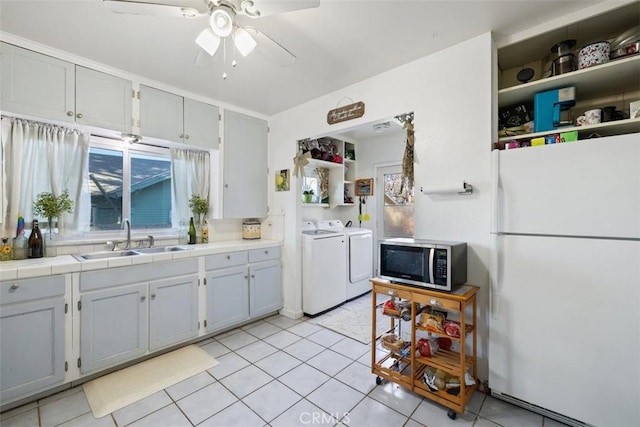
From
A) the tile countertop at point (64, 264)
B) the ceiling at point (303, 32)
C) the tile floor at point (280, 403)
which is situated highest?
the ceiling at point (303, 32)

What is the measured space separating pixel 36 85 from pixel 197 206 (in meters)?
1.56

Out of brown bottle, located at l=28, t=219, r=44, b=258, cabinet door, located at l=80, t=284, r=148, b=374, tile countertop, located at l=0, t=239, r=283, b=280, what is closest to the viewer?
tile countertop, located at l=0, t=239, r=283, b=280

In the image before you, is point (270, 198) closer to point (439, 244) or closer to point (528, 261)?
point (439, 244)

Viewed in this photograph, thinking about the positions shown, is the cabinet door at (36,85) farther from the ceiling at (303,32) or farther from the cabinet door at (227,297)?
the cabinet door at (227,297)

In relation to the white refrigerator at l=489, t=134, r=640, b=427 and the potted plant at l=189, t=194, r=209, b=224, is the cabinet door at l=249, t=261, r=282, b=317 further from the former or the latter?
the white refrigerator at l=489, t=134, r=640, b=427

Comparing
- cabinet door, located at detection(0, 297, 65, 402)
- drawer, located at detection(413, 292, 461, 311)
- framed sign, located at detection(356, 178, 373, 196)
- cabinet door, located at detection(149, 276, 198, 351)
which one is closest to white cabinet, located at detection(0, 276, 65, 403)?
cabinet door, located at detection(0, 297, 65, 402)

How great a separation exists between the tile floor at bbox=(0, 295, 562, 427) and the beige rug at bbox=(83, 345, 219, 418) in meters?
0.06

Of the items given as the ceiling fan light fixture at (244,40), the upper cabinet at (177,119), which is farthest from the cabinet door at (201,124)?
the ceiling fan light fixture at (244,40)

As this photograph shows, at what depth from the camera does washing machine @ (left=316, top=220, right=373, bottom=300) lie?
148 inches

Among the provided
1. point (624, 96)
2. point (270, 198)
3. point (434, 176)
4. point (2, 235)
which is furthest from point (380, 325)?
point (2, 235)

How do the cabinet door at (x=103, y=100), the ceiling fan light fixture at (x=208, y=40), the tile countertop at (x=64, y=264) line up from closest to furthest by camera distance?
the ceiling fan light fixture at (x=208, y=40)
the tile countertop at (x=64, y=264)
the cabinet door at (x=103, y=100)

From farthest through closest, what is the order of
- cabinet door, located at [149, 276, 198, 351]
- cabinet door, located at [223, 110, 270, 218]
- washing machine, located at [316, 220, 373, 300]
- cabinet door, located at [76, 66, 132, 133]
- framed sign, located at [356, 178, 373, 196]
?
1. framed sign, located at [356, 178, 373, 196]
2. washing machine, located at [316, 220, 373, 300]
3. cabinet door, located at [223, 110, 270, 218]
4. cabinet door, located at [149, 276, 198, 351]
5. cabinet door, located at [76, 66, 132, 133]

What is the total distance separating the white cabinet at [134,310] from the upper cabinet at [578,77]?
2926 millimetres

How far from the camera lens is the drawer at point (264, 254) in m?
3.05
